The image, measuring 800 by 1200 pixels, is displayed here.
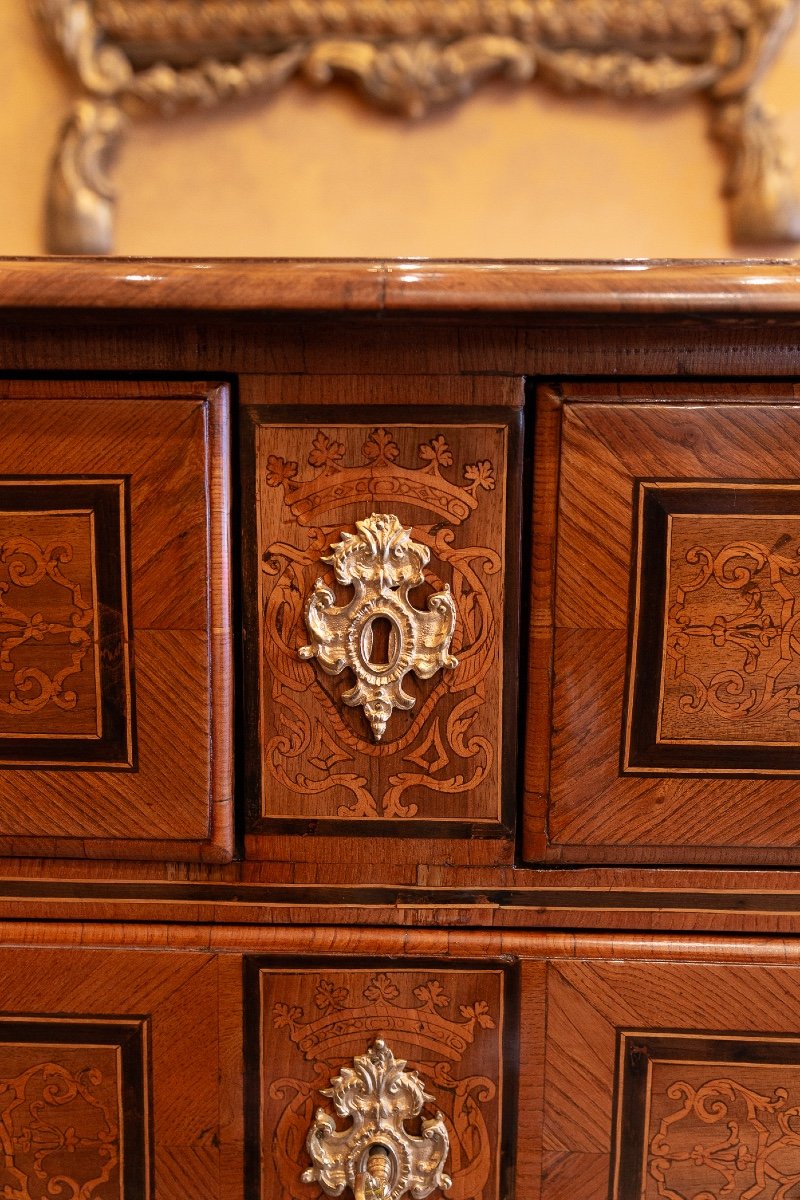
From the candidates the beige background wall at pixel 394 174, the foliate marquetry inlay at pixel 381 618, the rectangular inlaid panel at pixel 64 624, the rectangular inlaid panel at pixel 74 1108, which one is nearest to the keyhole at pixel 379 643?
the foliate marquetry inlay at pixel 381 618

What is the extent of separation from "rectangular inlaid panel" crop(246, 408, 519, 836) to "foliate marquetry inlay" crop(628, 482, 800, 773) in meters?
0.06

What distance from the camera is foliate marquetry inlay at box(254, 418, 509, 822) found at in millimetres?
369

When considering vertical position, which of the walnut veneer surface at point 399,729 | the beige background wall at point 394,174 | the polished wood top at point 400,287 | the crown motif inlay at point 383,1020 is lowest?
the crown motif inlay at point 383,1020

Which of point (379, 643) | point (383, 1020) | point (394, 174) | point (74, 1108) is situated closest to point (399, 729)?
point (379, 643)

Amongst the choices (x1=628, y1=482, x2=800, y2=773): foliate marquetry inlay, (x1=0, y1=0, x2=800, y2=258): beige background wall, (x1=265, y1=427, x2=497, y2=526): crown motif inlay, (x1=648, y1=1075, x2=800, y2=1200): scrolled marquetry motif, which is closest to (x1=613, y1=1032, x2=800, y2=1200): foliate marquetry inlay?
(x1=648, y1=1075, x2=800, y2=1200): scrolled marquetry motif

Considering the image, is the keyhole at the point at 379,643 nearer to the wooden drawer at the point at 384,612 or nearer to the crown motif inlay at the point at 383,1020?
the wooden drawer at the point at 384,612

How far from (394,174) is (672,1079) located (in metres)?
0.72

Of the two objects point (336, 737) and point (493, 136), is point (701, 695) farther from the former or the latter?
point (493, 136)

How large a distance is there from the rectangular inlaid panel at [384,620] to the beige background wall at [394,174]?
46cm

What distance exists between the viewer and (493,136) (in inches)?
29.1

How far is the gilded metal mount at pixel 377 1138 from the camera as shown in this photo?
15.8 inches

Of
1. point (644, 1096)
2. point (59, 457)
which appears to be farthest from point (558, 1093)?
point (59, 457)

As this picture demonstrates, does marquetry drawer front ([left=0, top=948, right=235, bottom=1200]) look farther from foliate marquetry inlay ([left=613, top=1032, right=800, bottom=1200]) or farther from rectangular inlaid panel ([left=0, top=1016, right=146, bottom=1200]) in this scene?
foliate marquetry inlay ([left=613, top=1032, right=800, bottom=1200])

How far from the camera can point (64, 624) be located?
38 cm
